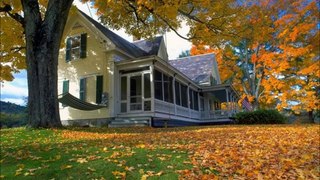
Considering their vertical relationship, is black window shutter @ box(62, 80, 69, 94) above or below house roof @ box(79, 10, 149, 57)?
below

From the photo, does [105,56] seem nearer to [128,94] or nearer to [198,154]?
[128,94]

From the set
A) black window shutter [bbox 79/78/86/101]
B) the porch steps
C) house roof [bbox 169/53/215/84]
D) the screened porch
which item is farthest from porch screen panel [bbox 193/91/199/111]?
black window shutter [bbox 79/78/86/101]

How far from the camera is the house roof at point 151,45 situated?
20.6 meters

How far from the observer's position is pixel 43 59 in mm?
9867

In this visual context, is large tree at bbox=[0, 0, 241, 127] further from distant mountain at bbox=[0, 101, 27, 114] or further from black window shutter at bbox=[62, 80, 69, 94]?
distant mountain at bbox=[0, 101, 27, 114]

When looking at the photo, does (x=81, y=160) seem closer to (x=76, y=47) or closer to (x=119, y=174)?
(x=119, y=174)

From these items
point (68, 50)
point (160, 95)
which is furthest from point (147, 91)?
point (68, 50)

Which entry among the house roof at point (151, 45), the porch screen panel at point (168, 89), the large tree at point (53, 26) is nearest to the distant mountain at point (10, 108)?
the large tree at point (53, 26)

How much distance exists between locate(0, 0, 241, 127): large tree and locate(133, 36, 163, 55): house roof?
5.36 meters

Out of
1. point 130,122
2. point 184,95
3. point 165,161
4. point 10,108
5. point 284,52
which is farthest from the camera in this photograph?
point 10,108

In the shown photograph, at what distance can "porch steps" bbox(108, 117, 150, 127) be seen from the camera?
13766mm

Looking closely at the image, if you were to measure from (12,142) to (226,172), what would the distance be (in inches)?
234

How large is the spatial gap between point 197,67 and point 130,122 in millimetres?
14002

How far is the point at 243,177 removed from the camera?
161 inches
